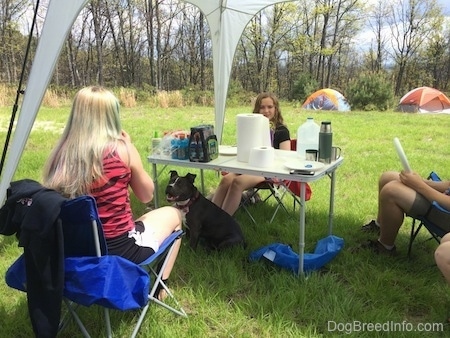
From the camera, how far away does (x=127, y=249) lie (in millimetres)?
1761

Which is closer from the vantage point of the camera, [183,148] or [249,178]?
[183,148]

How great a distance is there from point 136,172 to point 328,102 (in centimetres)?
1278

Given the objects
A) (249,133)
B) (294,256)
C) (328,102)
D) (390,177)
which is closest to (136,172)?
(249,133)

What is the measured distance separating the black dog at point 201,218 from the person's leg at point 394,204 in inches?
37.9

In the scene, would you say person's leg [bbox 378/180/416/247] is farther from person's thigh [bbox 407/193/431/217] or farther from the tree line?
the tree line

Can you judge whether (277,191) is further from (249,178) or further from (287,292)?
(287,292)

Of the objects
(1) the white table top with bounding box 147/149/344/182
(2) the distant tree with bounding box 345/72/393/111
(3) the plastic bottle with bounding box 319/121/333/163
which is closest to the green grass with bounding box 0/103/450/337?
(1) the white table top with bounding box 147/149/344/182

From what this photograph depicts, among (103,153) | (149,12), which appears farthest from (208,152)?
(149,12)

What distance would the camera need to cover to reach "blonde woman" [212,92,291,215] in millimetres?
2990

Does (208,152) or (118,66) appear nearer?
(208,152)

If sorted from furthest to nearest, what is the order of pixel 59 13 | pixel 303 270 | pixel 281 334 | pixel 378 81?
pixel 378 81 < pixel 303 270 < pixel 59 13 < pixel 281 334

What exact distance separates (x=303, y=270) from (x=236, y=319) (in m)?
0.58

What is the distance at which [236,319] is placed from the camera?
1970 mm

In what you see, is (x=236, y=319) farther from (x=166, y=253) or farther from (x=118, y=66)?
(x=118, y=66)
